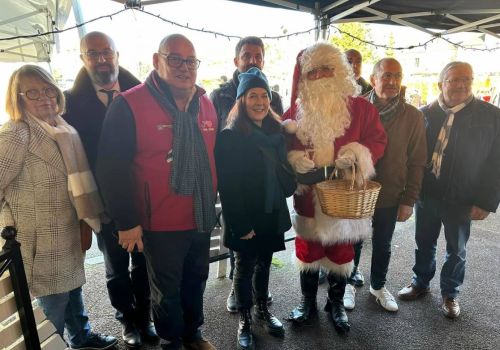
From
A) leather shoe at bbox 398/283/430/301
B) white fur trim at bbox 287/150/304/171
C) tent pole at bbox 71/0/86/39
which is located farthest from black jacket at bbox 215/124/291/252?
tent pole at bbox 71/0/86/39

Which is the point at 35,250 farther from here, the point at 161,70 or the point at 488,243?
the point at 488,243

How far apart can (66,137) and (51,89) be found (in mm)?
249

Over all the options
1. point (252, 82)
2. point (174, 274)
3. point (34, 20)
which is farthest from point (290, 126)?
point (34, 20)

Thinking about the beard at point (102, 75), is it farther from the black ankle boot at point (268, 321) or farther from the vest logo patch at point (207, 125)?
the black ankle boot at point (268, 321)

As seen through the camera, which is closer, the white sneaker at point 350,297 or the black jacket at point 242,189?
the black jacket at point 242,189

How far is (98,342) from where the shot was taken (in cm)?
206

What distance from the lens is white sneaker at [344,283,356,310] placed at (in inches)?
97.4

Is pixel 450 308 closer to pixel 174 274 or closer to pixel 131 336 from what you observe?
pixel 174 274

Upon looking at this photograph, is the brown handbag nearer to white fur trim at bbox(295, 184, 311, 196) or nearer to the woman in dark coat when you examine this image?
the woman in dark coat

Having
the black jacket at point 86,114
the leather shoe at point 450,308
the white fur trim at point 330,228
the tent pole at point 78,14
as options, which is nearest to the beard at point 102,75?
the black jacket at point 86,114

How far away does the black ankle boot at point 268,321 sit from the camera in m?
2.18

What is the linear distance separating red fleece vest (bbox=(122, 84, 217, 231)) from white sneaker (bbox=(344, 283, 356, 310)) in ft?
5.00

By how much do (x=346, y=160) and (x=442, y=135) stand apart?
0.95 m

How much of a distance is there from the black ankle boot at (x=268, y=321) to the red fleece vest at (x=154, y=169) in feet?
3.04
